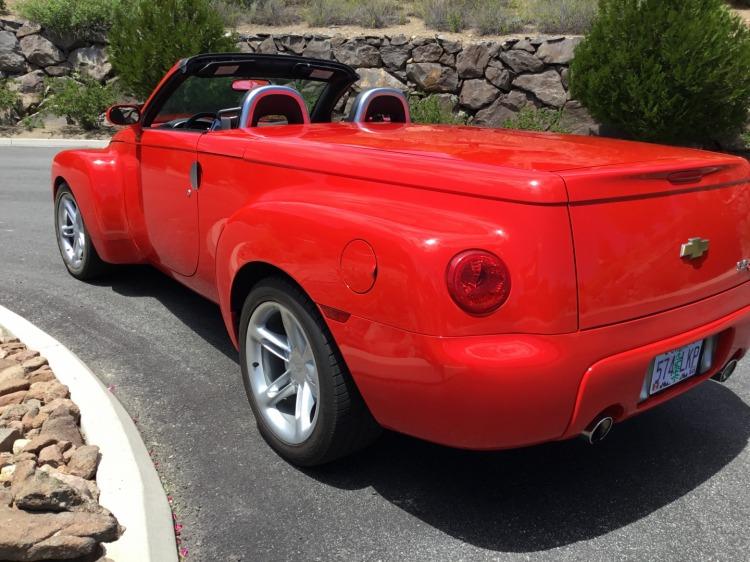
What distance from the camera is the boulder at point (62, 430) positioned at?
2803 millimetres

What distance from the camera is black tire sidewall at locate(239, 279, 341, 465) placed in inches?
98.7

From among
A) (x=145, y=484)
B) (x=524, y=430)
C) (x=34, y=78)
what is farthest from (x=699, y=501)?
(x=34, y=78)

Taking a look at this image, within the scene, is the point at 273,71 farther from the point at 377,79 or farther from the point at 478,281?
the point at 377,79

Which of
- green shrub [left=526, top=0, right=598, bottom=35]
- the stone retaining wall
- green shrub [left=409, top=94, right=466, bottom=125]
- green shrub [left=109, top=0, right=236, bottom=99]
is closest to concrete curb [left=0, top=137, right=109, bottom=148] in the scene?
green shrub [left=109, top=0, right=236, bottom=99]

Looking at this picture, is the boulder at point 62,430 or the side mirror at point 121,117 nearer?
the boulder at point 62,430

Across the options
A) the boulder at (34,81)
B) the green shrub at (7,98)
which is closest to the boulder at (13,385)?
the green shrub at (7,98)

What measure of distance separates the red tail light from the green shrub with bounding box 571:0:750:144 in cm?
957

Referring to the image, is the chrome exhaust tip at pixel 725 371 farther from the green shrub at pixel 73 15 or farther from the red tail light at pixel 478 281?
the green shrub at pixel 73 15

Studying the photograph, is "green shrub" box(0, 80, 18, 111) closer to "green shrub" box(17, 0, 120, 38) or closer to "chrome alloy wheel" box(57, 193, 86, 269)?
"green shrub" box(17, 0, 120, 38)

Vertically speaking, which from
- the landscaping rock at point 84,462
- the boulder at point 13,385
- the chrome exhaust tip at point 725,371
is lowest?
the boulder at point 13,385

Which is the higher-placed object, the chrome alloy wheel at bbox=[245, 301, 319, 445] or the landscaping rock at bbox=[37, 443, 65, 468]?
the chrome alloy wheel at bbox=[245, 301, 319, 445]

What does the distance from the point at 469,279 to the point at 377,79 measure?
14881 mm

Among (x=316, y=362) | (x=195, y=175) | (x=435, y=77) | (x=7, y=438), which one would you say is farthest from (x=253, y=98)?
(x=435, y=77)

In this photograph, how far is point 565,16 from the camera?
15.6 metres
